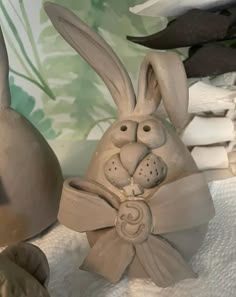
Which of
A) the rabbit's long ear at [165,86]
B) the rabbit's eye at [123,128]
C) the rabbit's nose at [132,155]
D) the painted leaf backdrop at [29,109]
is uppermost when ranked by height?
the rabbit's long ear at [165,86]

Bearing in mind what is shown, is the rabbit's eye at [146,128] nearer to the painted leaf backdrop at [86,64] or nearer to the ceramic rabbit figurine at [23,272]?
the ceramic rabbit figurine at [23,272]

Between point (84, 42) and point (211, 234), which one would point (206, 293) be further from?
point (84, 42)

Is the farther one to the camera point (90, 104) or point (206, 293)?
point (90, 104)

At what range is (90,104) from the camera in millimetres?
874

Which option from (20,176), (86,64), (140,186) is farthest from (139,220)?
(86,64)

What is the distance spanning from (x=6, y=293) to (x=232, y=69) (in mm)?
323

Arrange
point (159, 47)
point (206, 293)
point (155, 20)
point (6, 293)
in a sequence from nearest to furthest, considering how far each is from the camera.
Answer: point (6, 293) < point (206, 293) < point (159, 47) < point (155, 20)

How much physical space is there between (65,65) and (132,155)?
31 cm

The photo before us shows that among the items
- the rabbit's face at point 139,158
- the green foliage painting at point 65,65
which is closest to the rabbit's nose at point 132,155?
the rabbit's face at point 139,158

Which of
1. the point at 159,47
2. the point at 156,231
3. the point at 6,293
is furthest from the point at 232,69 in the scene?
the point at 6,293

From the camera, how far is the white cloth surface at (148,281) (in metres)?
0.60

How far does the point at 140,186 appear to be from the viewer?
1.90ft

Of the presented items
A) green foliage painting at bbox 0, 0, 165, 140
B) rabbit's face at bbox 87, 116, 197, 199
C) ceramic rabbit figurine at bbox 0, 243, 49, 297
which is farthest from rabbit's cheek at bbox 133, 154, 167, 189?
green foliage painting at bbox 0, 0, 165, 140

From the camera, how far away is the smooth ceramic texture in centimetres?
64
